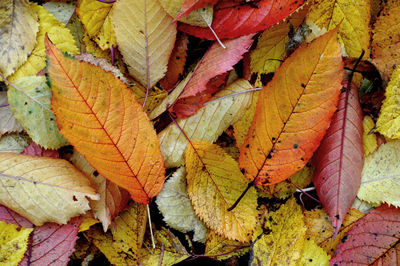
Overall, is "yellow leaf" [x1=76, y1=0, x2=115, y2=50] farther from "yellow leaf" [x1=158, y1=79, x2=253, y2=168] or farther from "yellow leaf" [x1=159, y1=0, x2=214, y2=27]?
"yellow leaf" [x1=158, y1=79, x2=253, y2=168]

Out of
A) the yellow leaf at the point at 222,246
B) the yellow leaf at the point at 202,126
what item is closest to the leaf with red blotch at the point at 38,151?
the yellow leaf at the point at 202,126

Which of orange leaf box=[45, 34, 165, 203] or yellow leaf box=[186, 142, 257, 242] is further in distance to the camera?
yellow leaf box=[186, 142, 257, 242]

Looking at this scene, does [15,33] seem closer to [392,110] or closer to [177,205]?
[177,205]

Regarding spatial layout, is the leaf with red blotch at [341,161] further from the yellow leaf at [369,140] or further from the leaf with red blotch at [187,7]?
the leaf with red blotch at [187,7]

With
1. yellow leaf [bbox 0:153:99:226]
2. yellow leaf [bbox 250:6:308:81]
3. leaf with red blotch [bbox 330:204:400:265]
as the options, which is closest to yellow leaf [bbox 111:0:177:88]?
yellow leaf [bbox 250:6:308:81]

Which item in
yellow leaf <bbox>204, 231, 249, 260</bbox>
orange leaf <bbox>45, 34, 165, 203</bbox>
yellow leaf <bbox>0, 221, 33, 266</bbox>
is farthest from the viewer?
yellow leaf <bbox>204, 231, 249, 260</bbox>
